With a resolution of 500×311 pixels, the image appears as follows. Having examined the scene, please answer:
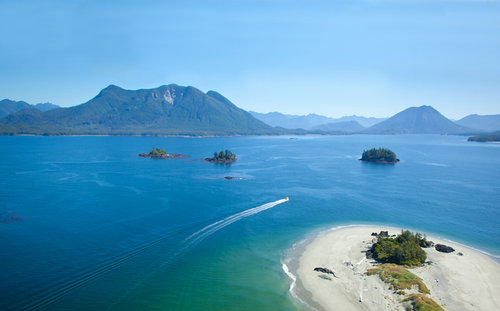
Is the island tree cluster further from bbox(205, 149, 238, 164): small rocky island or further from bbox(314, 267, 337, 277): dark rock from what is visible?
bbox(205, 149, 238, 164): small rocky island

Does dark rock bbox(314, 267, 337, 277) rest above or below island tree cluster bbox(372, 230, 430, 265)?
below

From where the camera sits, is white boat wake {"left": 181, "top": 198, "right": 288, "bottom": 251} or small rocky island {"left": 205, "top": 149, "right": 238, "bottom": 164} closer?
white boat wake {"left": 181, "top": 198, "right": 288, "bottom": 251}

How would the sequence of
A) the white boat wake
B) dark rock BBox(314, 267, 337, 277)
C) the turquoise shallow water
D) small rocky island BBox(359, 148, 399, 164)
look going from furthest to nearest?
1. small rocky island BBox(359, 148, 399, 164)
2. the white boat wake
3. dark rock BBox(314, 267, 337, 277)
4. the turquoise shallow water

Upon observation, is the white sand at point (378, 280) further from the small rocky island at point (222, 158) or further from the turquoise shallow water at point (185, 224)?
the small rocky island at point (222, 158)

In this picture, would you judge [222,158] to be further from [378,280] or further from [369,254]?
[378,280]

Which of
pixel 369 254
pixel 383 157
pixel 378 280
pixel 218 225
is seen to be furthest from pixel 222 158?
pixel 378 280

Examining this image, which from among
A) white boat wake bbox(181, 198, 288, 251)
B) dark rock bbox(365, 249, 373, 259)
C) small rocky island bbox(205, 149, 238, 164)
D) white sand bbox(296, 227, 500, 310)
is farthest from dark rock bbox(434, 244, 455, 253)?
small rocky island bbox(205, 149, 238, 164)

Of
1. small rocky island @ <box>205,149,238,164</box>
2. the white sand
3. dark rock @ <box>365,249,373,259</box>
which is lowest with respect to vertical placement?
the white sand
